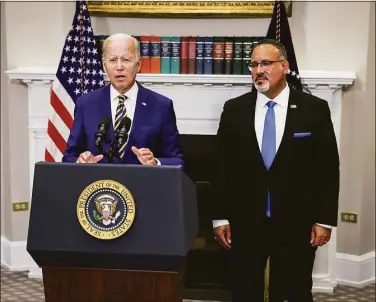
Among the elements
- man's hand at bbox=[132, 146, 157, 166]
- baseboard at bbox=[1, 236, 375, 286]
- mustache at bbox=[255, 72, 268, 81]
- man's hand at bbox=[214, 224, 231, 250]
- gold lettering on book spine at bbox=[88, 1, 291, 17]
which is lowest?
baseboard at bbox=[1, 236, 375, 286]

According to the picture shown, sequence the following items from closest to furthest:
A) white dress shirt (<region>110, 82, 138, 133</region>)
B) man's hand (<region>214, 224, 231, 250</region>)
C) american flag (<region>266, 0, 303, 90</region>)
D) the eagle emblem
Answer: the eagle emblem < white dress shirt (<region>110, 82, 138, 133</region>) < man's hand (<region>214, 224, 231, 250</region>) < american flag (<region>266, 0, 303, 90</region>)

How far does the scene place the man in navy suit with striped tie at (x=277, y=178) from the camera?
2.44 metres

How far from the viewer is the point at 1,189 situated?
4684mm

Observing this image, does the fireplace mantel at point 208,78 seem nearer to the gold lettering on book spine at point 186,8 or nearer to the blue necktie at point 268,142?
the gold lettering on book spine at point 186,8

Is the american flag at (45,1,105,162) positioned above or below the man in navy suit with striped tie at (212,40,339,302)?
above

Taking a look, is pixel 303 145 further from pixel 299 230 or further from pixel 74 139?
pixel 74 139

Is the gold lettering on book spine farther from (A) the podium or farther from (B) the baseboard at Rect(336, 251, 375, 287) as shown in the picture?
(A) the podium

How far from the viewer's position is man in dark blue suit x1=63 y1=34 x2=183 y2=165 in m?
1.96

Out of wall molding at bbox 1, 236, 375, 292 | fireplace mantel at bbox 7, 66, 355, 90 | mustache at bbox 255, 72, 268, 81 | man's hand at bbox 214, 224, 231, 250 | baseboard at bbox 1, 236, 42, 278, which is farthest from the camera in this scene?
baseboard at bbox 1, 236, 42, 278

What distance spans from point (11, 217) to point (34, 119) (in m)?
0.84

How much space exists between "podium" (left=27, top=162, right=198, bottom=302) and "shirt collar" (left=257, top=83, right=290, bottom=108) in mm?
913

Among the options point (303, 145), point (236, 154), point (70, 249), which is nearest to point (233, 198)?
point (236, 154)

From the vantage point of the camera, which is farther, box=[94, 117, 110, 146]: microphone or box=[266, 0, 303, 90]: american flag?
box=[266, 0, 303, 90]: american flag

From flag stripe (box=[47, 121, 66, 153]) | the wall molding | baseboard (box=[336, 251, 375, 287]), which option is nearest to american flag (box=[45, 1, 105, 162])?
flag stripe (box=[47, 121, 66, 153])
